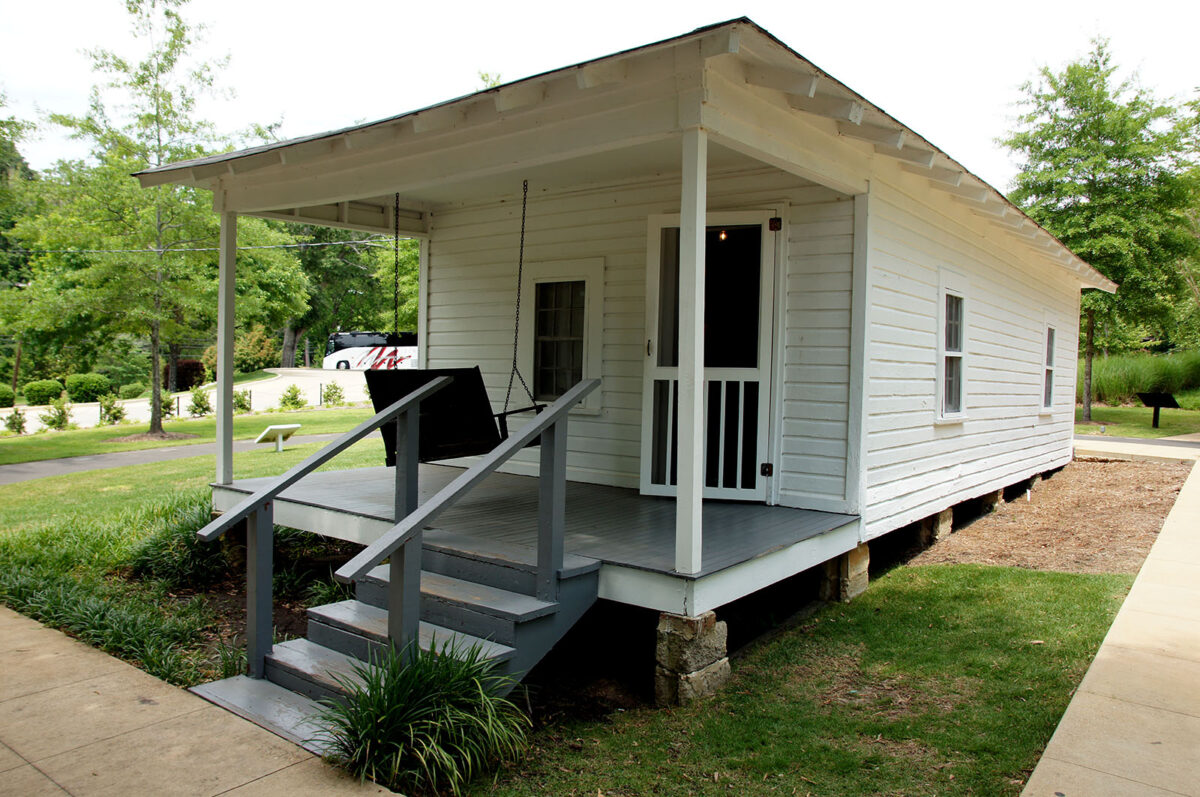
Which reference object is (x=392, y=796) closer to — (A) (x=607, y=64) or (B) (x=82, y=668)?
(B) (x=82, y=668)

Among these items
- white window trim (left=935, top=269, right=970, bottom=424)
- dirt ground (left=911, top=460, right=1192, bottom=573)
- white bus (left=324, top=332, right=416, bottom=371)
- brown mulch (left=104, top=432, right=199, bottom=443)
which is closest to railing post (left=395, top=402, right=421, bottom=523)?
dirt ground (left=911, top=460, right=1192, bottom=573)

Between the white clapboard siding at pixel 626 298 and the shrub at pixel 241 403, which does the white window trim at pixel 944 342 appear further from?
the shrub at pixel 241 403

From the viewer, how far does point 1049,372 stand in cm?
1109

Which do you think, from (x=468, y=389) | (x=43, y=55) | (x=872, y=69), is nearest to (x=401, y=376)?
(x=468, y=389)

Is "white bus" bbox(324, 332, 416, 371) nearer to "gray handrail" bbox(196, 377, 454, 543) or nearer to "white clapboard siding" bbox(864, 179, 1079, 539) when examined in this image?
"white clapboard siding" bbox(864, 179, 1079, 539)

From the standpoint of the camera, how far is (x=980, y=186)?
6.09 metres

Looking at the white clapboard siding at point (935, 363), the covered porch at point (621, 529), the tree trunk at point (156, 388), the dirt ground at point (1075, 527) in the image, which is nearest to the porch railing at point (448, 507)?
the covered porch at point (621, 529)

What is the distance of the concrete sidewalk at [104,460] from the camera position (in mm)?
10586

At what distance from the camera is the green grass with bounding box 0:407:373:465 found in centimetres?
1234

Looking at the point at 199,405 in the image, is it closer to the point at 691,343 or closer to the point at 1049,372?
the point at 1049,372

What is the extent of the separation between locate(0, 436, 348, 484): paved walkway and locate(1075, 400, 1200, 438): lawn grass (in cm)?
1687

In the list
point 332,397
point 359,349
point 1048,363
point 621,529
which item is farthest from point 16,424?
point 359,349

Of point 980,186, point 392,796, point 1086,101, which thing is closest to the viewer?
point 392,796

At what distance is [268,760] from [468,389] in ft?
9.16
